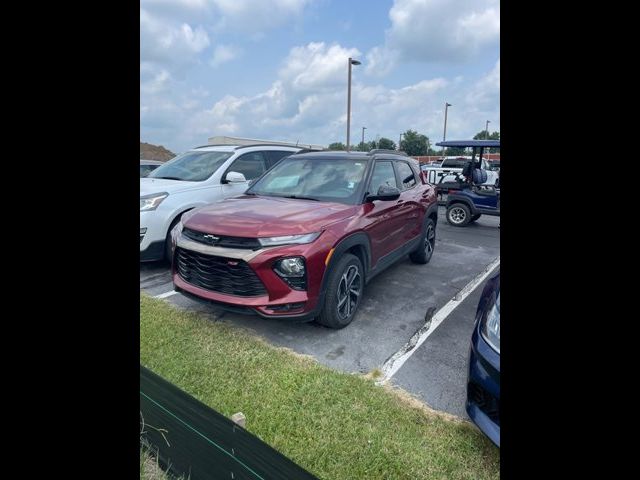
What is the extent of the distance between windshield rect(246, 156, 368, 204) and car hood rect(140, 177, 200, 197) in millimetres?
1240

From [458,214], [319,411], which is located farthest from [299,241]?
[458,214]

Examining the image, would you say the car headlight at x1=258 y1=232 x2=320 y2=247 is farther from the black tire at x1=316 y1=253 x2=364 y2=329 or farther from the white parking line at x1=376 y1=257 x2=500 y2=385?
the white parking line at x1=376 y1=257 x2=500 y2=385

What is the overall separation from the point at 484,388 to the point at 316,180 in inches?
113

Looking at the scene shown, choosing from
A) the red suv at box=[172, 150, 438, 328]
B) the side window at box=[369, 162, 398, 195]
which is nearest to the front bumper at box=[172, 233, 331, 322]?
the red suv at box=[172, 150, 438, 328]

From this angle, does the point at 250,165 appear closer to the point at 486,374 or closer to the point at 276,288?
the point at 276,288

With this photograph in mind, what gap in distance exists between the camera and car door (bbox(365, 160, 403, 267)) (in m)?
3.88

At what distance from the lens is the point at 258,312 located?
306 cm

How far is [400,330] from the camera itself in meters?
3.68
